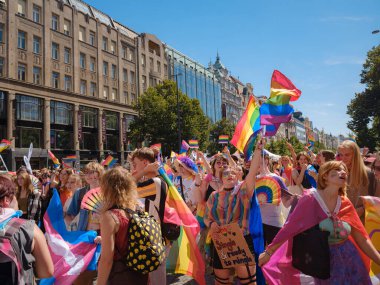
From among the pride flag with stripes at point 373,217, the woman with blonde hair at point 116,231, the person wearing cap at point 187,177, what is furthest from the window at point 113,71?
the woman with blonde hair at point 116,231

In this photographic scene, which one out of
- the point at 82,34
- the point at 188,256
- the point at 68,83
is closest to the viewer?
the point at 188,256

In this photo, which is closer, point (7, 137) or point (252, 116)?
point (252, 116)

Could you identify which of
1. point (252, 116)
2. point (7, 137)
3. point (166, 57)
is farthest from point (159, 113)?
point (252, 116)

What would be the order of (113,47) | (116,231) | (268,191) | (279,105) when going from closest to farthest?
1. (116,231)
2. (279,105)
3. (268,191)
4. (113,47)

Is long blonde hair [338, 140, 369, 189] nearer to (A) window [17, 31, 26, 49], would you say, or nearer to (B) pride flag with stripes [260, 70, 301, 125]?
(B) pride flag with stripes [260, 70, 301, 125]

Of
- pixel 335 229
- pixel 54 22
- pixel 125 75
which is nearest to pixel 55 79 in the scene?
pixel 54 22

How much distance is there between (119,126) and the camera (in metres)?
40.1

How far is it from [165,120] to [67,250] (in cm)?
2969

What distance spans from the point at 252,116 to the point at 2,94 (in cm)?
2723

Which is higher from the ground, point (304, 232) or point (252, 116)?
point (252, 116)

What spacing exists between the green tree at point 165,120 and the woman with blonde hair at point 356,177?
95.6ft

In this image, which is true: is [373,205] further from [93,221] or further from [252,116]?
[93,221]

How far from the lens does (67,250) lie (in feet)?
12.7

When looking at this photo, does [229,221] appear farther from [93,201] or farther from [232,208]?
[93,201]
